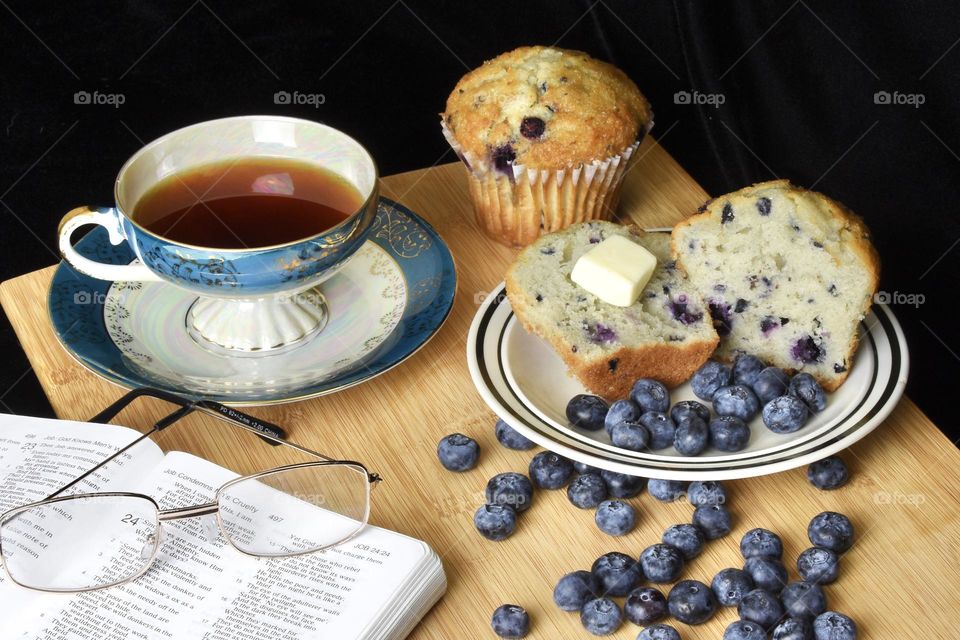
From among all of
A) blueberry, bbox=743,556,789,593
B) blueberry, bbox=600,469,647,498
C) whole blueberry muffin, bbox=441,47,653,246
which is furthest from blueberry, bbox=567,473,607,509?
whole blueberry muffin, bbox=441,47,653,246

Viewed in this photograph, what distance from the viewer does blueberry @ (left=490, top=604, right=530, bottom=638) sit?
1.24 meters

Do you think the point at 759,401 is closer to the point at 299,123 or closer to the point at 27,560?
the point at 299,123

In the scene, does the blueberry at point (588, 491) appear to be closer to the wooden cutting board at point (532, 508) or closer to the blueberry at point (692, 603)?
the wooden cutting board at point (532, 508)

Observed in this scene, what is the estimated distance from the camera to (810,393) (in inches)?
57.2

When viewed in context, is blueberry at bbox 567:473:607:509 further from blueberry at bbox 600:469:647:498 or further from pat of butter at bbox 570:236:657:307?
pat of butter at bbox 570:236:657:307

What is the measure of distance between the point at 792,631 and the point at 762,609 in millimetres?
44

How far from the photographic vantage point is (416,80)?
3201 millimetres

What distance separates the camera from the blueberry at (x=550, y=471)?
143cm

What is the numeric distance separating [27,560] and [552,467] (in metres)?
0.68

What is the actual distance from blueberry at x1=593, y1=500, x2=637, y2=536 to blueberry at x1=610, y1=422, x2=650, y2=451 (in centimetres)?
8

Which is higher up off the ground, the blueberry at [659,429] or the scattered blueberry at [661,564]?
the blueberry at [659,429]

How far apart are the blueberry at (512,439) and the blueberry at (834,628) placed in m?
0.45

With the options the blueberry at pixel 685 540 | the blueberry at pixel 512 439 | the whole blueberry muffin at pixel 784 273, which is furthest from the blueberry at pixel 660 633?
the whole blueberry muffin at pixel 784 273

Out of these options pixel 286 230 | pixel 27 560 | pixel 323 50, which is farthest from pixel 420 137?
pixel 27 560
